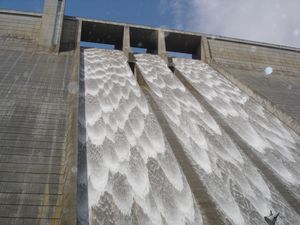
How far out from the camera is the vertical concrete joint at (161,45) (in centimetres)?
1264

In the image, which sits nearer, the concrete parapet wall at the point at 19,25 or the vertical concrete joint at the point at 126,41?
the concrete parapet wall at the point at 19,25

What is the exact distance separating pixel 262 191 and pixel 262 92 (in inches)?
192

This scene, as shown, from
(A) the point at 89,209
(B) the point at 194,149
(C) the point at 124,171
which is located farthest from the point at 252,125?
(A) the point at 89,209

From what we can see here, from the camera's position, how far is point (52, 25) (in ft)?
37.3

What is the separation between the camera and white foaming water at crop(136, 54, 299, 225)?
16.7 feet

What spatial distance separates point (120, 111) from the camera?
7.22 m

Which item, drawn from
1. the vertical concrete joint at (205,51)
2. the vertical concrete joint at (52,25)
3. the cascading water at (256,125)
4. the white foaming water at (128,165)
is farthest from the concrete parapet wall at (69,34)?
the vertical concrete joint at (205,51)

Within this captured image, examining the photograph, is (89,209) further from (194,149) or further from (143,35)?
(143,35)

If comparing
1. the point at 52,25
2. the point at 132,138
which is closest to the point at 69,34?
the point at 52,25

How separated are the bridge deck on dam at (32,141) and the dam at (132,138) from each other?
18mm

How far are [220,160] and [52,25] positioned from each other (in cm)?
818

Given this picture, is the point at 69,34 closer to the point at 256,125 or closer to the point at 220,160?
the point at 256,125

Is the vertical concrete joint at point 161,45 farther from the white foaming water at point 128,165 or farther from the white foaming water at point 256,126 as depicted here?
the white foaming water at point 128,165

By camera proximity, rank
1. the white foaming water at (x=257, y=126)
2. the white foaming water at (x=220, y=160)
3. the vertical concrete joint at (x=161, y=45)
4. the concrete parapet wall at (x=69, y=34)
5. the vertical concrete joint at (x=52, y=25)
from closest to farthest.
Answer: the white foaming water at (x=220, y=160) → the white foaming water at (x=257, y=126) → the vertical concrete joint at (x=52, y=25) → the concrete parapet wall at (x=69, y=34) → the vertical concrete joint at (x=161, y=45)
